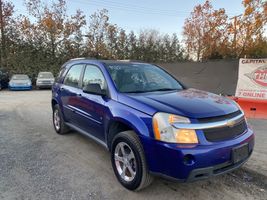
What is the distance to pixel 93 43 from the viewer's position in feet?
85.3

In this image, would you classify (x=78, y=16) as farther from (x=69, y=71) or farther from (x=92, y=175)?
(x=92, y=175)

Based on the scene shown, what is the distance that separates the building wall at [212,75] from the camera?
9445 millimetres

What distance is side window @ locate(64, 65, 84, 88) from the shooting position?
475cm

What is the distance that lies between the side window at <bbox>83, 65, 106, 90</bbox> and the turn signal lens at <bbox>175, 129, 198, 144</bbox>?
1576 millimetres

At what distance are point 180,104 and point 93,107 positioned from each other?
1531 millimetres

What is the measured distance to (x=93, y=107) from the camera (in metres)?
3.89

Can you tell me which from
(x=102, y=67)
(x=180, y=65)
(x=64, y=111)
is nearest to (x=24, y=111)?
(x=64, y=111)

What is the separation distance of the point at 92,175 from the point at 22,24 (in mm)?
24036

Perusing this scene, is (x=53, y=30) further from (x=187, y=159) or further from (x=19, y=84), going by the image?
(x=187, y=159)

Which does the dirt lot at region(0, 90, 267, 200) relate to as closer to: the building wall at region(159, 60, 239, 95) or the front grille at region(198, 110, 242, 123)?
the front grille at region(198, 110, 242, 123)

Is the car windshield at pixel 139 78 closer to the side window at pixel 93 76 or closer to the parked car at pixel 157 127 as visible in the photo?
the parked car at pixel 157 127

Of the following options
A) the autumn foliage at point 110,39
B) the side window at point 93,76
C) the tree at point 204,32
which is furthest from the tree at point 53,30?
the side window at point 93,76

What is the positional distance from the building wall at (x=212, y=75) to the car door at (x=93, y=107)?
6.88 metres

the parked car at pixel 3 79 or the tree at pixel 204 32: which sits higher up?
the tree at pixel 204 32
